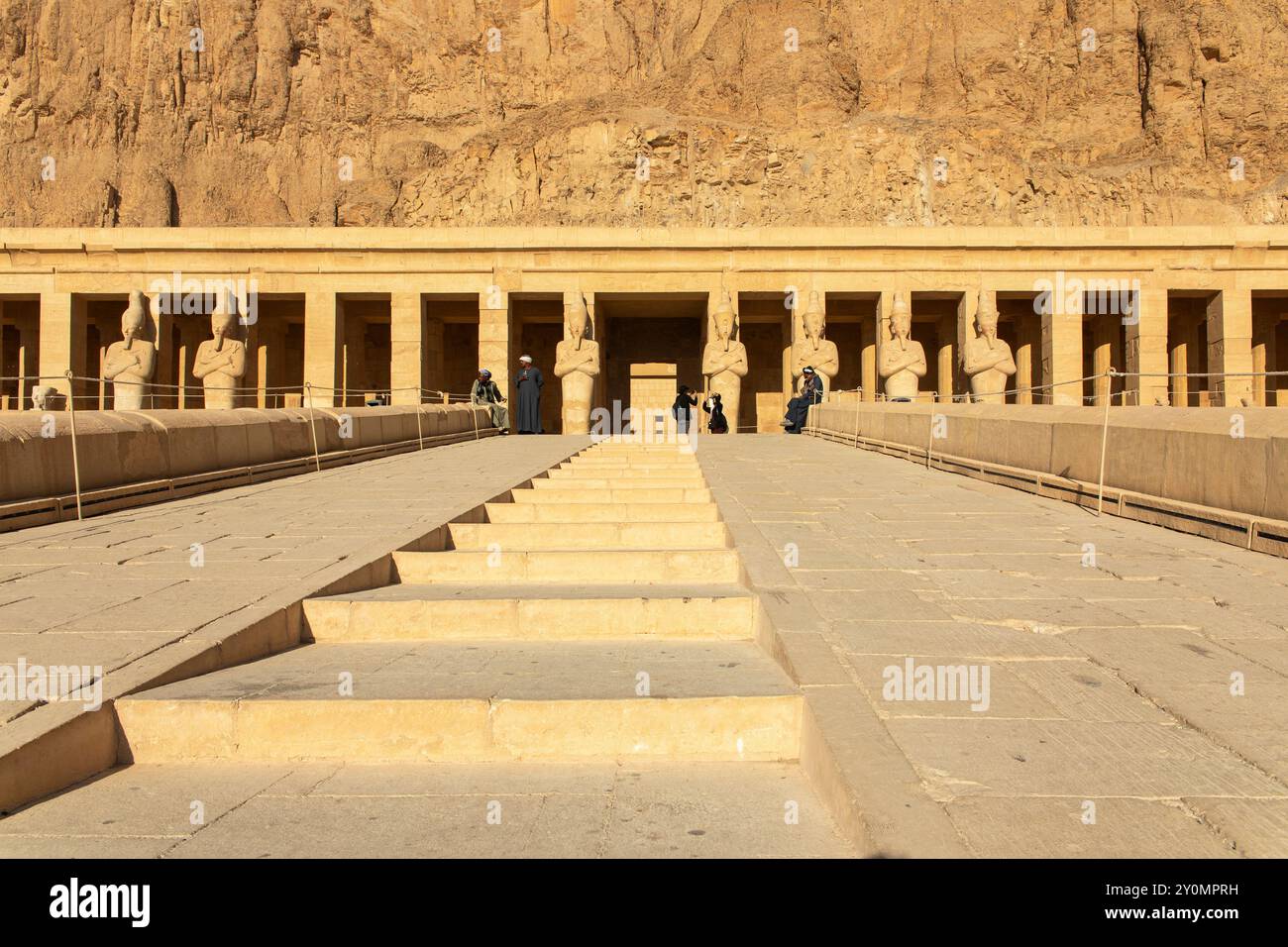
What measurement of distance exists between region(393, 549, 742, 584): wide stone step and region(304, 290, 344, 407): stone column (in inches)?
731


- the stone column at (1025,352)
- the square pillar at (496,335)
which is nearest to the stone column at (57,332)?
the square pillar at (496,335)

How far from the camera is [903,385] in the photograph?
58.3ft

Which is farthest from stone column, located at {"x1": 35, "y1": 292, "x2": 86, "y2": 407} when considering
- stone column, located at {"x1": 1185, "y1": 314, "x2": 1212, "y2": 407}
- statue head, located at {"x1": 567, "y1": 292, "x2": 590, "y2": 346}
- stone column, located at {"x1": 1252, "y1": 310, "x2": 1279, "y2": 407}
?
stone column, located at {"x1": 1252, "y1": 310, "x2": 1279, "y2": 407}

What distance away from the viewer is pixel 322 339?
74.8 ft

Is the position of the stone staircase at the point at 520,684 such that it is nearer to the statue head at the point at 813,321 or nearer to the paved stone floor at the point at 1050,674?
the paved stone floor at the point at 1050,674

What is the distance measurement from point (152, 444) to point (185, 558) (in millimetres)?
2887

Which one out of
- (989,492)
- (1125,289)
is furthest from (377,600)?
(1125,289)

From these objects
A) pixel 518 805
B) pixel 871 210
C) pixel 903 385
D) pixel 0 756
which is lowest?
pixel 518 805

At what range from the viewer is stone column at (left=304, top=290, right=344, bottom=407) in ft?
74.3

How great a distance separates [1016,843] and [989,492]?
249 inches

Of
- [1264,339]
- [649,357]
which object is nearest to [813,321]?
[649,357]

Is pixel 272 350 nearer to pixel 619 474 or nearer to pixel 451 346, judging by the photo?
pixel 451 346

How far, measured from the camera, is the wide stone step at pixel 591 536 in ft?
19.8
